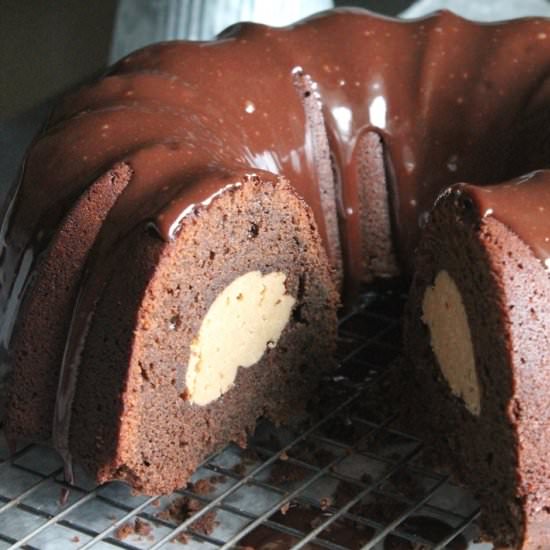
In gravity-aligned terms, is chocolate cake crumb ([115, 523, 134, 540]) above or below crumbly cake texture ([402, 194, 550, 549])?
below

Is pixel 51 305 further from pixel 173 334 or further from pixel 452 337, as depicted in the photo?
pixel 452 337

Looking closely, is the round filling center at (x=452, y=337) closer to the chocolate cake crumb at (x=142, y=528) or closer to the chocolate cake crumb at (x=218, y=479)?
the chocolate cake crumb at (x=218, y=479)

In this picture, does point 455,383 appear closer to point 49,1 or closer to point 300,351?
point 300,351

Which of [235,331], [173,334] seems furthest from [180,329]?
[235,331]

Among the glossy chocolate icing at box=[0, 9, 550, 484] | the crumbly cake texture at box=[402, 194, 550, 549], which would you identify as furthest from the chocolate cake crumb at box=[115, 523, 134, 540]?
the crumbly cake texture at box=[402, 194, 550, 549]

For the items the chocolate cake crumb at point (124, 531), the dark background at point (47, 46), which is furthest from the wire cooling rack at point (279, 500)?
the dark background at point (47, 46)

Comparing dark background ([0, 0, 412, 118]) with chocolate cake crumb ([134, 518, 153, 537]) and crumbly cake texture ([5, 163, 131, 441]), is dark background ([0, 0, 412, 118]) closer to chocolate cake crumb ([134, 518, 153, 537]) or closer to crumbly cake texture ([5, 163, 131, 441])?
crumbly cake texture ([5, 163, 131, 441])
